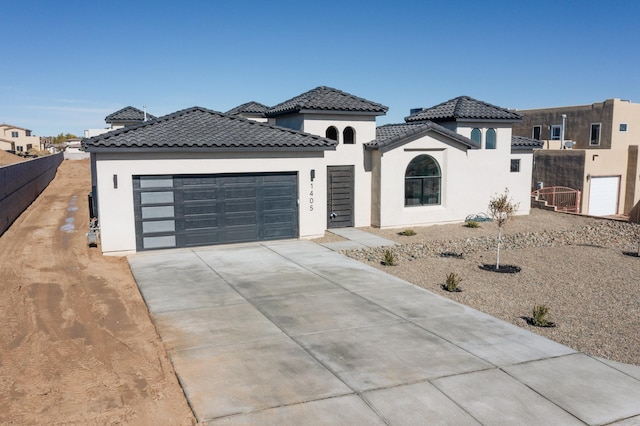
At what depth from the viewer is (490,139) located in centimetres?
2361

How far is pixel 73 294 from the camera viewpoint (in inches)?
459

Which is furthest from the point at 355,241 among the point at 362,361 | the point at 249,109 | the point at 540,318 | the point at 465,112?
the point at 249,109

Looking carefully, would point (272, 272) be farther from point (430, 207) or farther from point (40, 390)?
point (430, 207)

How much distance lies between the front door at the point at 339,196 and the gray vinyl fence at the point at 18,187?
11321 mm

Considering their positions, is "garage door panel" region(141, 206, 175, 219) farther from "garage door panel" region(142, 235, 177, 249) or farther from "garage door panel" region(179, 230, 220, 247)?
"garage door panel" region(179, 230, 220, 247)

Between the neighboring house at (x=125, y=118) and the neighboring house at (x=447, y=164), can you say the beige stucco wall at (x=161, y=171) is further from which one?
the neighboring house at (x=125, y=118)

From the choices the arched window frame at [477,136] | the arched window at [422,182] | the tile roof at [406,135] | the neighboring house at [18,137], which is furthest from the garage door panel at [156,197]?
the neighboring house at [18,137]

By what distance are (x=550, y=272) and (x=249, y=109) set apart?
19.1 metres

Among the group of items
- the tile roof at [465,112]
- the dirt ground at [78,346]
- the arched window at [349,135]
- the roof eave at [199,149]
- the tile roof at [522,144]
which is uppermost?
the tile roof at [465,112]

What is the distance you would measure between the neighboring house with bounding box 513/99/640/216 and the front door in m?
13.9

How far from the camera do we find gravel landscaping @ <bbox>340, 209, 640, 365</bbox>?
10.3 m

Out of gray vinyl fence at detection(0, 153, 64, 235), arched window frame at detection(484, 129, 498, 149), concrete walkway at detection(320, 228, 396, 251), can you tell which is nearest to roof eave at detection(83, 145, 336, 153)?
concrete walkway at detection(320, 228, 396, 251)

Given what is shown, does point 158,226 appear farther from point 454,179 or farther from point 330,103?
point 454,179

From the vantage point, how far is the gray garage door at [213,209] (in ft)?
53.6
